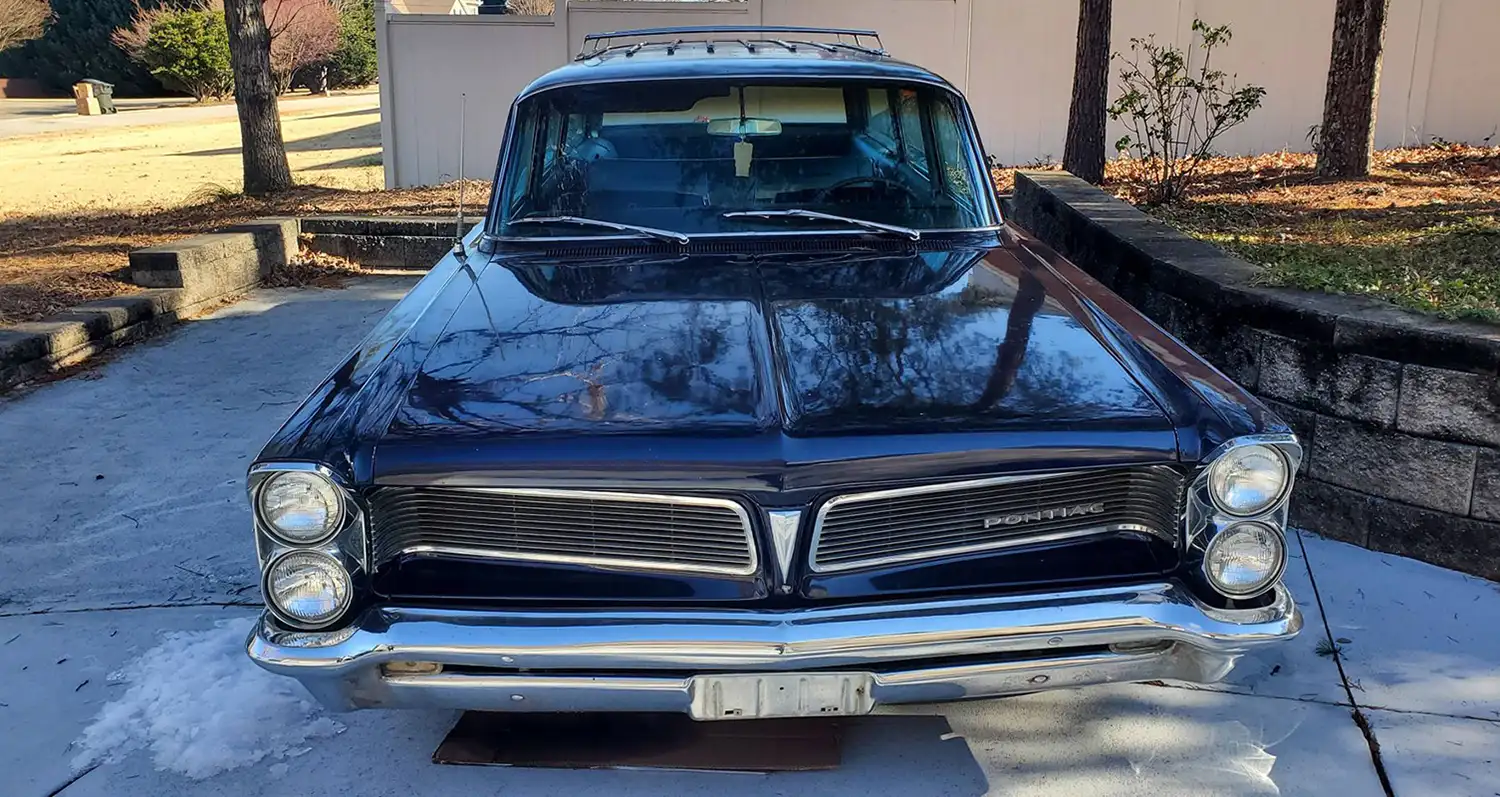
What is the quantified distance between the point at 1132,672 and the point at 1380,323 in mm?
1971

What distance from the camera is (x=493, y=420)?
2.57 meters

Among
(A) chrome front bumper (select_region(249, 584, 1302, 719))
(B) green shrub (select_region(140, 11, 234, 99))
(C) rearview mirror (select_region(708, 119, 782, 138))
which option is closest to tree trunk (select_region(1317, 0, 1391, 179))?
(C) rearview mirror (select_region(708, 119, 782, 138))

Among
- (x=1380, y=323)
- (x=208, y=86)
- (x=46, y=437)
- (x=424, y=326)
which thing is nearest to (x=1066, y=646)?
(x=424, y=326)

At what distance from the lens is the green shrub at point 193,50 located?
29.6 metres

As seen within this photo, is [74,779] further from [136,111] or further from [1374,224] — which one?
[136,111]

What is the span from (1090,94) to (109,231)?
26.0ft

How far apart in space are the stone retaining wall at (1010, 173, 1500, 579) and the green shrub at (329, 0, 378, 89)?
105 feet

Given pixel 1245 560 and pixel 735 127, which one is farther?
pixel 735 127

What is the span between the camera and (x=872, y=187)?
394cm

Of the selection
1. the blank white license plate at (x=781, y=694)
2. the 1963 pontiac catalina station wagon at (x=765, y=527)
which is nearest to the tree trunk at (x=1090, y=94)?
the 1963 pontiac catalina station wagon at (x=765, y=527)

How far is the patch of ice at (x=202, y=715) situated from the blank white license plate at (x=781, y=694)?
4.01ft

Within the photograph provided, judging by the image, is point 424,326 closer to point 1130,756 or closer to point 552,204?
point 552,204

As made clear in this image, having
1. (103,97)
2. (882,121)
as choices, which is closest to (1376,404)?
(882,121)

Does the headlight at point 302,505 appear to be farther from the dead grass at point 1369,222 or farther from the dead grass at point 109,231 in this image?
the dead grass at point 109,231
